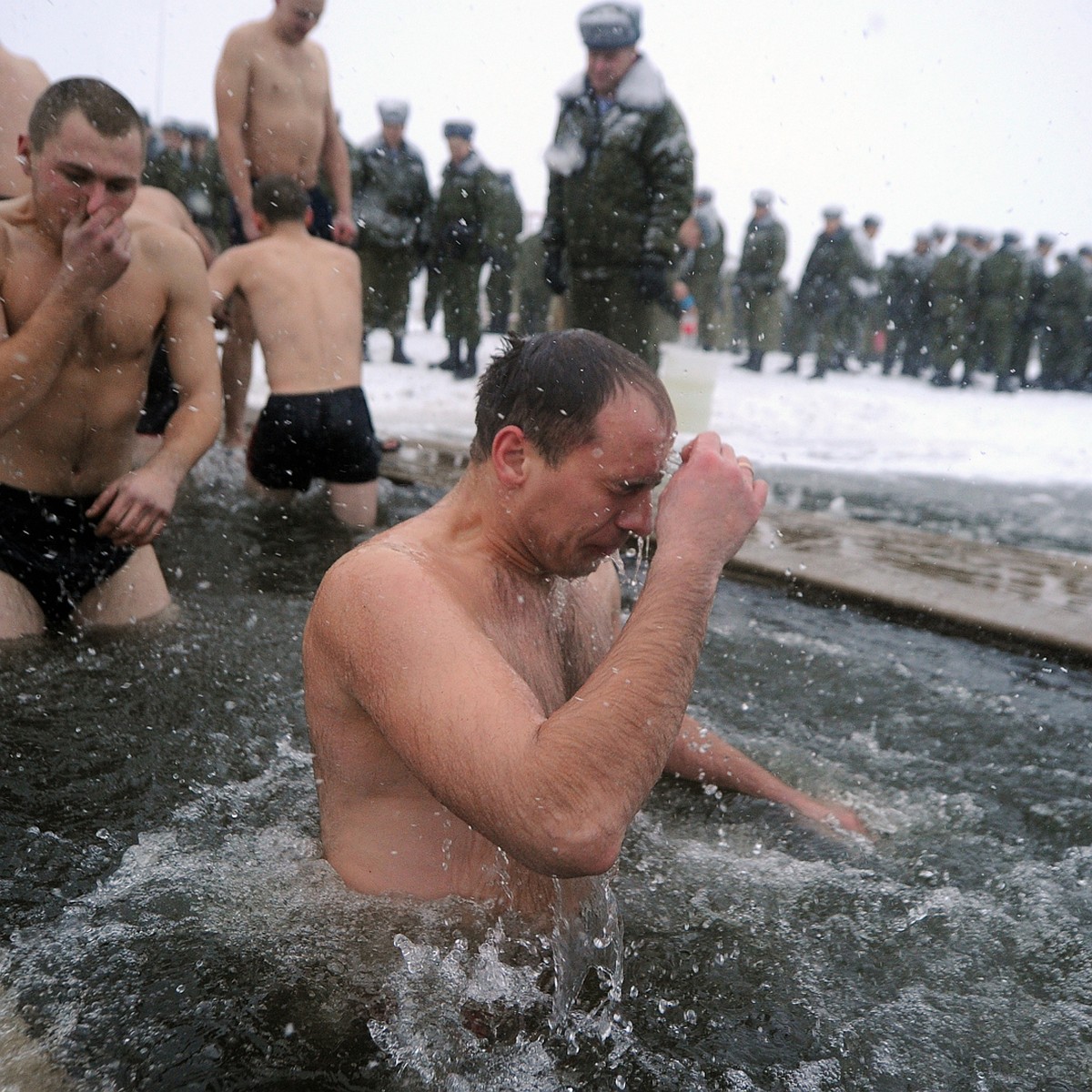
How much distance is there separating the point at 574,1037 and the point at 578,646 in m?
0.67

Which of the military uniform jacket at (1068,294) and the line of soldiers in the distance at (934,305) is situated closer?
the line of soldiers in the distance at (934,305)

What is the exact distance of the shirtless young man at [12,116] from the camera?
443cm

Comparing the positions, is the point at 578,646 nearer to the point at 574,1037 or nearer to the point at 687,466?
the point at 687,466

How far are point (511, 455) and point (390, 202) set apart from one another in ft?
32.8

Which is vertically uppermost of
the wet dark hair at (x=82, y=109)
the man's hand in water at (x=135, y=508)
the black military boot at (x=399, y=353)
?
the wet dark hair at (x=82, y=109)

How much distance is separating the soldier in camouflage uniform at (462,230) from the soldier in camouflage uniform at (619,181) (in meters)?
5.02

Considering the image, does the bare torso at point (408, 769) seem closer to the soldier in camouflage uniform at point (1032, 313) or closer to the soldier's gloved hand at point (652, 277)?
the soldier's gloved hand at point (652, 277)

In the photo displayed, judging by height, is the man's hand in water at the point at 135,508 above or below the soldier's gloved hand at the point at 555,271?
below

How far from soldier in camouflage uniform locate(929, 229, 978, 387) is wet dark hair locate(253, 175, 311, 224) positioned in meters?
14.2

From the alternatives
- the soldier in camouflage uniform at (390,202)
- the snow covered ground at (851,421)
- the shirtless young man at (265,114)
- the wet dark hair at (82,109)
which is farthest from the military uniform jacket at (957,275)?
the wet dark hair at (82,109)

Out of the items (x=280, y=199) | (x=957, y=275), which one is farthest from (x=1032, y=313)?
(x=280, y=199)

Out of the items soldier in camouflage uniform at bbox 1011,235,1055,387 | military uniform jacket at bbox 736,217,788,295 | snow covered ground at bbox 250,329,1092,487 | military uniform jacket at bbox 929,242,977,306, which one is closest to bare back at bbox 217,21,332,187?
snow covered ground at bbox 250,329,1092,487

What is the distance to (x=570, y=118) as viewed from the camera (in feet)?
21.8

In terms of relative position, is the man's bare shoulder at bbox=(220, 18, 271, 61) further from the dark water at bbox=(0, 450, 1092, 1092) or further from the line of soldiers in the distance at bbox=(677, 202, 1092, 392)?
the line of soldiers in the distance at bbox=(677, 202, 1092, 392)
